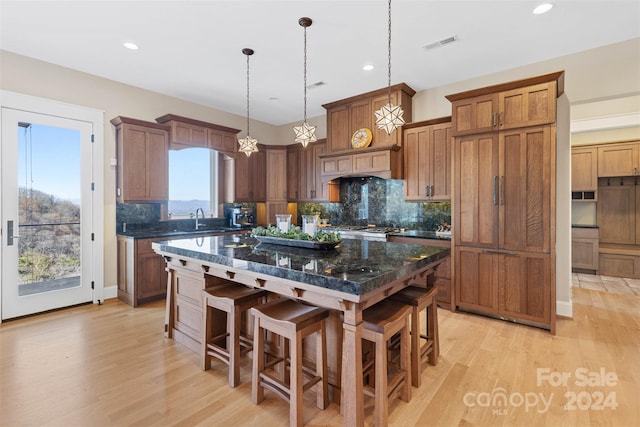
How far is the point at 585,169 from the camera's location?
569 centimetres

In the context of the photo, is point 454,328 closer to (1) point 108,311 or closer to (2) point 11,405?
(2) point 11,405

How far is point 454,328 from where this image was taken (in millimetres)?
3266

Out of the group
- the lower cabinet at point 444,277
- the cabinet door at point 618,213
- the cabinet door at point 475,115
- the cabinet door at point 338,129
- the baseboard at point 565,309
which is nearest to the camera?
the cabinet door at point 475,115

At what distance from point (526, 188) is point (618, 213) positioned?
4.07m

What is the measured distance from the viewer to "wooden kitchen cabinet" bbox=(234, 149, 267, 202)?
18.6ft

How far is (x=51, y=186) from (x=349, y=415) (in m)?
4.37

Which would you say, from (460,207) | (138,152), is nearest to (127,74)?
(138,152)

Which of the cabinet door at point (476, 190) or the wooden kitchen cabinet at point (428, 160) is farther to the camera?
the wooden kitchen cabinet at point (428, 160)

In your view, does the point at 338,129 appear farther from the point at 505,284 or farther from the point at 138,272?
the point at 138,272

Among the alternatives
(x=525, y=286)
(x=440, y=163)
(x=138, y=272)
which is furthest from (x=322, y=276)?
(x=138, y=272)

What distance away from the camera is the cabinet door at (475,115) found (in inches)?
135

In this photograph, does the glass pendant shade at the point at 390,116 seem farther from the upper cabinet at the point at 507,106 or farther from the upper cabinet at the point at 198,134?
the upper cabinet at the point at 198,134

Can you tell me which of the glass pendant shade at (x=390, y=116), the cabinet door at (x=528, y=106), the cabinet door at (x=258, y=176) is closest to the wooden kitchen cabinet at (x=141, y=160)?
the cabinet door at (x=258, y=176)

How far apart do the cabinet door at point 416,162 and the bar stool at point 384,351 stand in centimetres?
268
